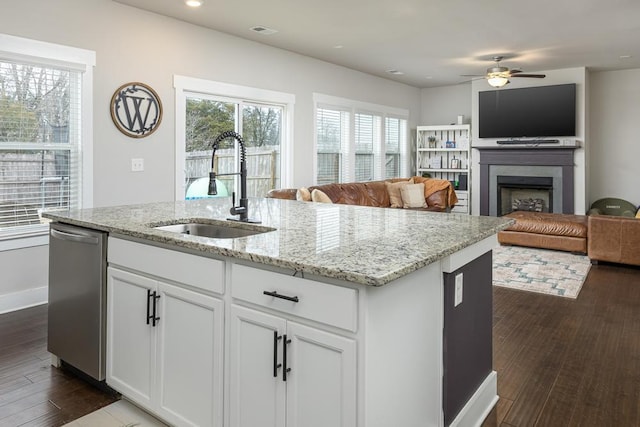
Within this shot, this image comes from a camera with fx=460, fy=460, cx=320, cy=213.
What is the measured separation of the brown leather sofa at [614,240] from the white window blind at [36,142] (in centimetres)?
552

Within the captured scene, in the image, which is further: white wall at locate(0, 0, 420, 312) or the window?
the window

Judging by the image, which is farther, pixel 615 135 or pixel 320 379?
pixel 615 135

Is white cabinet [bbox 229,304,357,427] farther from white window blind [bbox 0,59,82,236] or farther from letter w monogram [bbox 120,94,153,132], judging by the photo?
letter w monogram [bbox 120,94,153,132]

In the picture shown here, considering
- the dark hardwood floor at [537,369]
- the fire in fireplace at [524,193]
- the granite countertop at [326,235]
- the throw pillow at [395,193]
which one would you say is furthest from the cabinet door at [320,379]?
the fire in fireplace at [524,193]

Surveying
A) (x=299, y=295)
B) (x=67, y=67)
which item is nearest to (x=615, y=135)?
(x=67, y=67)

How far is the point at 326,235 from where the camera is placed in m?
1.96

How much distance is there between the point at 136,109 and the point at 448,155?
642 cm

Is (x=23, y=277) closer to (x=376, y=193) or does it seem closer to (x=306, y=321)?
(x=306, y=321)

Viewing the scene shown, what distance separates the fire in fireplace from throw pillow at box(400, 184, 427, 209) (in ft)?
5.26

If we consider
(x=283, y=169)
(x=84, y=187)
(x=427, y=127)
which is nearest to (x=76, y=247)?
(x=84, y=187)

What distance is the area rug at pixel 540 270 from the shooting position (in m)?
4.49

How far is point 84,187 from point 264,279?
129 inches

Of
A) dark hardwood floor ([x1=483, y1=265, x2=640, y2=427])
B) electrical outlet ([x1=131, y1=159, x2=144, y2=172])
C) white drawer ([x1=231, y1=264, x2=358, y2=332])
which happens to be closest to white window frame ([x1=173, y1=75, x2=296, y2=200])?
electrical outlet ([x1=131, y1=159, x2=144, y2=172])

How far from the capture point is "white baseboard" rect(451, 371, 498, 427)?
6.66 feet
